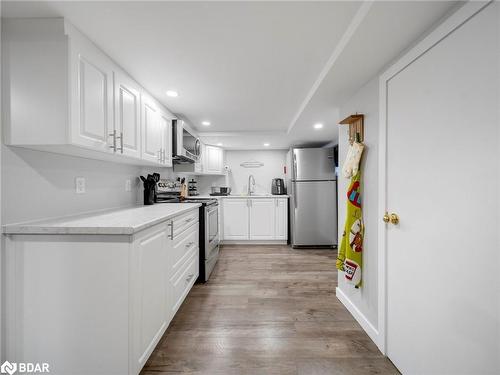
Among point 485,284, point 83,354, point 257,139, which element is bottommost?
point 83,354

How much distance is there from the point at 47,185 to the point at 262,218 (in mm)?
3265

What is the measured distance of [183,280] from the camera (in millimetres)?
1936

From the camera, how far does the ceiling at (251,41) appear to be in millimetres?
1087

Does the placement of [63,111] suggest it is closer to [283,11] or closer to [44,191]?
[44,191]

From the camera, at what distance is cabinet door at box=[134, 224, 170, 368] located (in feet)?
3.94

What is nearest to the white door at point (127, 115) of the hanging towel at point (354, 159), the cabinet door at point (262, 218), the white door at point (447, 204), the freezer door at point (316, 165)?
the hanging towel at point (354, 159)

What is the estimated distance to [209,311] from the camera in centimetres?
193

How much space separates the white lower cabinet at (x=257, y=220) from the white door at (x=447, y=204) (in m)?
2.79

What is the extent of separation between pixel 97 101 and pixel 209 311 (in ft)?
6.19

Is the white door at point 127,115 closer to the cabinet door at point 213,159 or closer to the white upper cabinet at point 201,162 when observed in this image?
the white upper cabinet at point 201,162

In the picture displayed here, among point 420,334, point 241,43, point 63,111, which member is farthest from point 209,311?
point 241,43

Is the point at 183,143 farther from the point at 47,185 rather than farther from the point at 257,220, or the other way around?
the point at 257,220

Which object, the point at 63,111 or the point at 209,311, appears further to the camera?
the point at 209,311

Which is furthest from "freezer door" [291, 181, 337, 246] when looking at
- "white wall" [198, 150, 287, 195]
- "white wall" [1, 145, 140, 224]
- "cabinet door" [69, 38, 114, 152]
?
"cabinet door" [69, 38, 114, 152]
